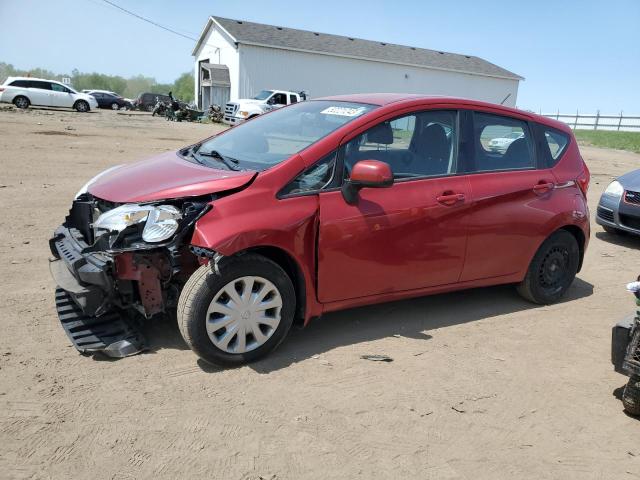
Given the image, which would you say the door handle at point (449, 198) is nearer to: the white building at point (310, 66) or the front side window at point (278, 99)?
the front side window at point (278, 99)

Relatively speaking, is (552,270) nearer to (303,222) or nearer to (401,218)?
(401,218)

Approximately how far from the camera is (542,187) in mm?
4840

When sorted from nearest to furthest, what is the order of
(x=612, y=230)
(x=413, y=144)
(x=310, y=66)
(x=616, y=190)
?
(x=413, y=144), (x=616, y=190), (x=612, y=230), (x=310, y=66)

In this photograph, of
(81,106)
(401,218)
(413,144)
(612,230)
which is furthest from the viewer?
(81,106)

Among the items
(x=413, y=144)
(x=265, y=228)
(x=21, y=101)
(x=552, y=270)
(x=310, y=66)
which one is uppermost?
(x=310, y=66)

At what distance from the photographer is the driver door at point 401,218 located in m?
3.82

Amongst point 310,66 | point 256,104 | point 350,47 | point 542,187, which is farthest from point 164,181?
point 350,47

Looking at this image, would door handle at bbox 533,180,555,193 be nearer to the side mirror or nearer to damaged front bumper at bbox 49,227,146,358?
the side mirror

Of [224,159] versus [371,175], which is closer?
[371,175]

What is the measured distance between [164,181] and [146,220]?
1.24ft

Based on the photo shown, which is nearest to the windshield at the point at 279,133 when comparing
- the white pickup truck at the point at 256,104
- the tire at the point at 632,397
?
the tire at the point at 632,397

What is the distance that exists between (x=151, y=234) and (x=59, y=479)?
1442 millimetres

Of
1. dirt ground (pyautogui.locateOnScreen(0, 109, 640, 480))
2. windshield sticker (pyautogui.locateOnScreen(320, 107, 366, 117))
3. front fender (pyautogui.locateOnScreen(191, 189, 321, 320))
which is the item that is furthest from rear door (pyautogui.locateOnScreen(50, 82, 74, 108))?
front fender (pyautogui.locateOnScreen(191, 189, 321, 320))

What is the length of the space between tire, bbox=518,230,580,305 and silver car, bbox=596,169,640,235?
293cm
